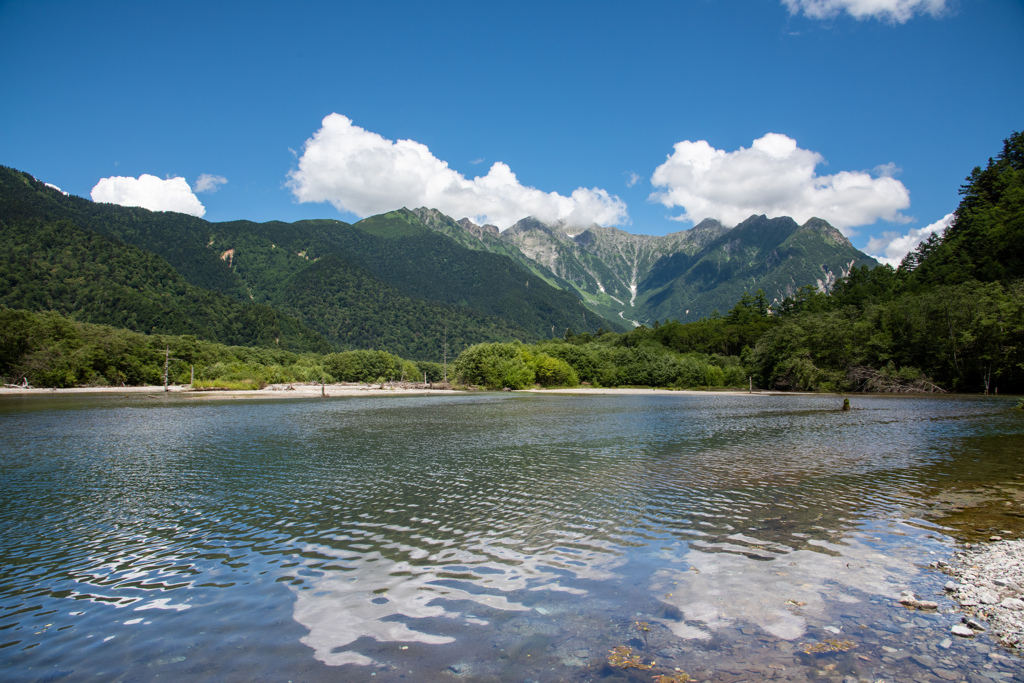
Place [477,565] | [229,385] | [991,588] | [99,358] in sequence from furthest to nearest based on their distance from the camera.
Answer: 1. [99,358]
2. [229,385]
3. [477,565]
4. [991,588]

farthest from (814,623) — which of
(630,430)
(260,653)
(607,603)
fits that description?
(630,430)

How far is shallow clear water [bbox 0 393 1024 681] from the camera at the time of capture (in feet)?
21.5

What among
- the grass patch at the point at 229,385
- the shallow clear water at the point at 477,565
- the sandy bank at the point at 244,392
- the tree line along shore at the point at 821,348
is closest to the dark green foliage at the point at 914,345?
the tree line along shore at the point at 821,348

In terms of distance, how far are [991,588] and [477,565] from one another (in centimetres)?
852

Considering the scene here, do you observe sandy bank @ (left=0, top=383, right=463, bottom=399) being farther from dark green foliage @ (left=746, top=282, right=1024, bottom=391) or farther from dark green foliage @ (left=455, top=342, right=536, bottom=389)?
dark green foliage @ (left=746, top=282, right=1024, bottom=391)

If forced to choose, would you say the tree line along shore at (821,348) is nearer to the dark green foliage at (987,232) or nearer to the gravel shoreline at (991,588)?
the dark green foliage at (987,232)

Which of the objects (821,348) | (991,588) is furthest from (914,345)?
(991,588)

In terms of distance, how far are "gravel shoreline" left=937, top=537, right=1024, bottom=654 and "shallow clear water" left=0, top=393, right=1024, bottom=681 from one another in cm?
30

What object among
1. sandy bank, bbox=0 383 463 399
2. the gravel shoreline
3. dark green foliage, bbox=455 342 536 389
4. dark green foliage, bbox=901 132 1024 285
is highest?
dark green foliage, bbox=901 132 1024 285

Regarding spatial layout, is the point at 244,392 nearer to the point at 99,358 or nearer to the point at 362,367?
the point at 99,358

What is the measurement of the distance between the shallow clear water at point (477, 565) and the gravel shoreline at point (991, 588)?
0.30 metres

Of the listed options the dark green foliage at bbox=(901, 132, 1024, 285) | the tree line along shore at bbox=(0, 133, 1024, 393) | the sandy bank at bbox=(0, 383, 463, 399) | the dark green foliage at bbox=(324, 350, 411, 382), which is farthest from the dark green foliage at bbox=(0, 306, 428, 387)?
the dark green foliage at bbox=(901, 132, 1024, 285)

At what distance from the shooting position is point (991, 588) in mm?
8398

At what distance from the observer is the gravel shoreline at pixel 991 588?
23.0 feet
